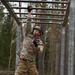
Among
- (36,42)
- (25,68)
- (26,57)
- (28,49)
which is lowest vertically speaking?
(25,68)

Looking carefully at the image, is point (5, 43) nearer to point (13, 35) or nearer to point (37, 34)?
point (13, 35)

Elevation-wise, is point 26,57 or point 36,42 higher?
point 36,42

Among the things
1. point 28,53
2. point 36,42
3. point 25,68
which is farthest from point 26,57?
point 36,42

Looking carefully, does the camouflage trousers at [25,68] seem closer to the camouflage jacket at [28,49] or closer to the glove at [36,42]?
the camouflage jacket at [28,49]

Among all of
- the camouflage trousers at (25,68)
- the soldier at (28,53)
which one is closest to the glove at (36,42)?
the soldier at (28,53)

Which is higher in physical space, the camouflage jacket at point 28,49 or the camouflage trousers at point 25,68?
the camouflage jacket at point 28,49

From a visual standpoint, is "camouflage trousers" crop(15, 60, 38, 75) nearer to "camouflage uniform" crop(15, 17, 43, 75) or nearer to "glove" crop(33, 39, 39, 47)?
"camouflage uniform" crop(15, 17, 43, 75)

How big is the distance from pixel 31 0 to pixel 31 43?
2.70ft

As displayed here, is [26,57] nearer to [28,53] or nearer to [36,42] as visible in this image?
[28,53]

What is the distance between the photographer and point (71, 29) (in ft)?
15.7

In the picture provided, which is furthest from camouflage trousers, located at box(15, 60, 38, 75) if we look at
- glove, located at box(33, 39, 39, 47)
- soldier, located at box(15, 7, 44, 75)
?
glove, located at box(33, 39, 39, 47)

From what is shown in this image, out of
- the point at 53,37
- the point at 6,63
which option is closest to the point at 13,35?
the point at 6,63

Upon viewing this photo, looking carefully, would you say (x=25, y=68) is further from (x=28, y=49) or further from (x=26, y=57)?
(x=28, y=49)

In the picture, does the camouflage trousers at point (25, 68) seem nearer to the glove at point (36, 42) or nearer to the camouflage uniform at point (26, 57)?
the camouflage uniform at point (26, 57)
